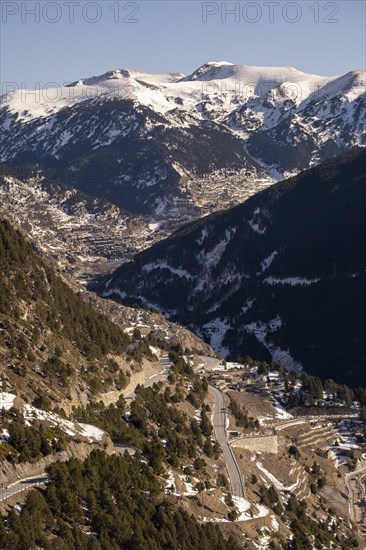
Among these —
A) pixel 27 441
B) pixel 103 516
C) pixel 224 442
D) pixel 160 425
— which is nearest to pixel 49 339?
pixel 160 425

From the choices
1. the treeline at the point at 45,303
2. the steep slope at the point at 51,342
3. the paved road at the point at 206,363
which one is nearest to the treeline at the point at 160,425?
the steep slope at the point at 51,342

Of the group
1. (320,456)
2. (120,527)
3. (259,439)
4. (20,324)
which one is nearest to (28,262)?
(20,324)

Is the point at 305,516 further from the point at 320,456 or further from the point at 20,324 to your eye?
the point at 20,324

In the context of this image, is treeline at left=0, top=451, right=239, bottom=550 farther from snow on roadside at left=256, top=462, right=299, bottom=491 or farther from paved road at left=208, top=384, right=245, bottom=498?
snow on roadside at left=256, top=462, right=299, bottom=491

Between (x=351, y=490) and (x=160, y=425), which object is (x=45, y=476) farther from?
(x=351, y=490)

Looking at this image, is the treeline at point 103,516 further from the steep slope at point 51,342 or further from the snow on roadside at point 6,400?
the steep slope at point 51,342

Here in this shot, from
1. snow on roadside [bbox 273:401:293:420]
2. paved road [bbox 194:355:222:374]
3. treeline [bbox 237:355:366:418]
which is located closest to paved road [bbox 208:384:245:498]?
snow on roadside [bbox 273:401:293:420]
